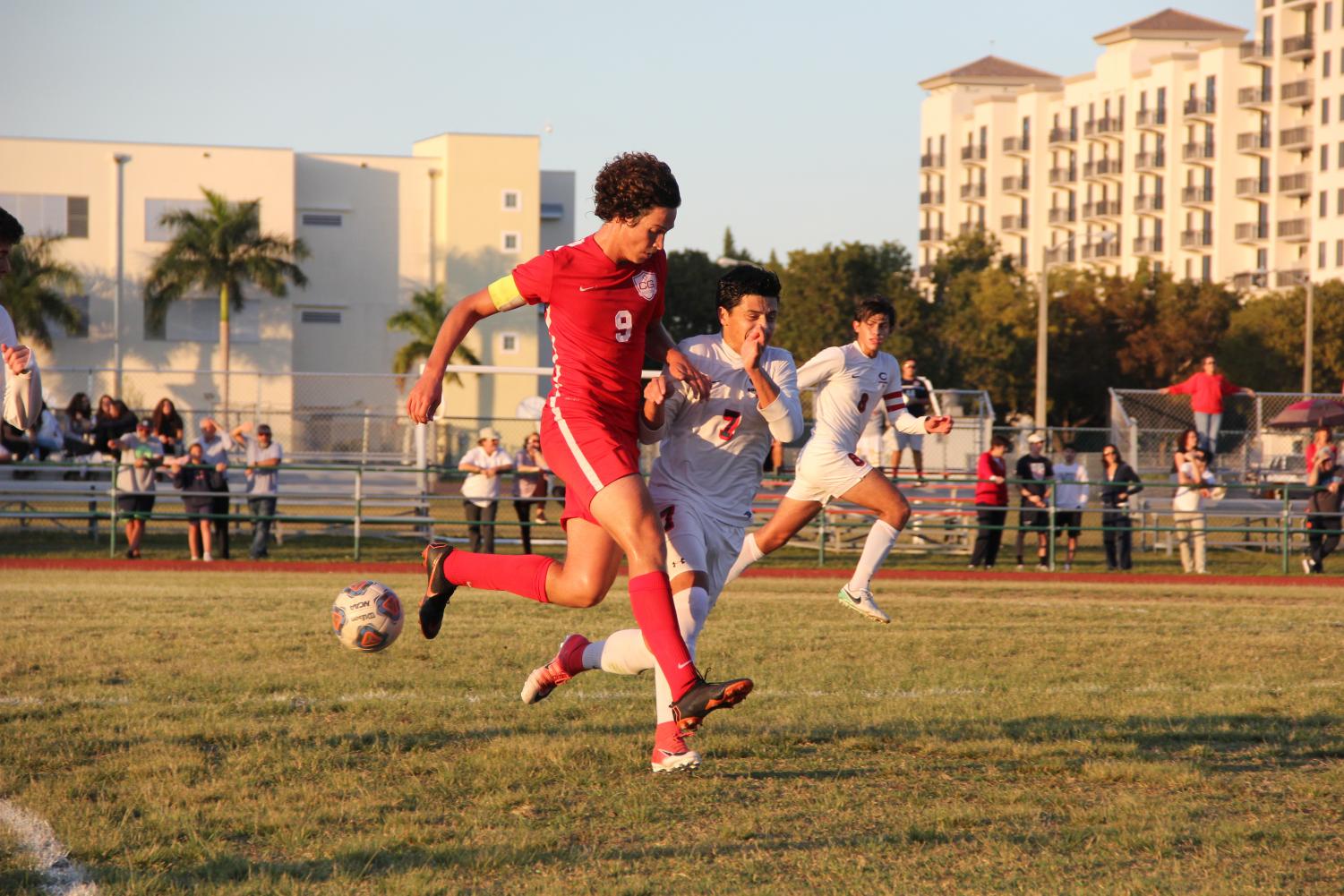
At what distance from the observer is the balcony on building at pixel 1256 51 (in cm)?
8644

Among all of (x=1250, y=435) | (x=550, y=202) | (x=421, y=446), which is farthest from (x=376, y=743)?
(x=550, y=202)

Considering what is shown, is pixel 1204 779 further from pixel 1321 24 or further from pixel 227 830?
pixel 1321 24

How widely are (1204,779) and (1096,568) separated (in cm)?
1425

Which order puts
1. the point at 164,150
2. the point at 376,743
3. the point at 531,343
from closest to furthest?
the point at 376,743
the point at 164,150
the point at 531,343

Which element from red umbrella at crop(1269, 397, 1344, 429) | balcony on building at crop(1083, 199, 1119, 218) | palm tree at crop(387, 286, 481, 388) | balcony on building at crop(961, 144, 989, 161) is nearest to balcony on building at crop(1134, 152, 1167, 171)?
balcony on building at crop(1083, 199, 1119, 218)

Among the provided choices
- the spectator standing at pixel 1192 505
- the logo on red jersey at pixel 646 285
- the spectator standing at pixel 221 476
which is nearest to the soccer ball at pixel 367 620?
the logo on red jersey at pixel 646 285

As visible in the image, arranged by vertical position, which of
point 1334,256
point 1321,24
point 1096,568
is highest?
point 1321,24

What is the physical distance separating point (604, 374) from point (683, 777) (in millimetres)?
1541

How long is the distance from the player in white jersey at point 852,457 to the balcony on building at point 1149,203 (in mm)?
90280

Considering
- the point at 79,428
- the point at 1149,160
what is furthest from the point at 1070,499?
the point at 1149,160

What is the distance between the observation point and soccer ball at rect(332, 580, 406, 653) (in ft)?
22.0

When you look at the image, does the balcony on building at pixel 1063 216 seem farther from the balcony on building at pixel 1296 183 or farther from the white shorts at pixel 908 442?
the white shorts at pixel 908 442

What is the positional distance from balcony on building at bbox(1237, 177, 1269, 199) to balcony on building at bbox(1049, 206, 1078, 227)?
12.6m

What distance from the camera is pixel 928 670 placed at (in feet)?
29.3
